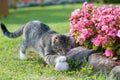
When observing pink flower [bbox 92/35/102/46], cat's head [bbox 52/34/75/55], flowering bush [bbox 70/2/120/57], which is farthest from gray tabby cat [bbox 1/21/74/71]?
pink flower [bbox 92/35/102/46]

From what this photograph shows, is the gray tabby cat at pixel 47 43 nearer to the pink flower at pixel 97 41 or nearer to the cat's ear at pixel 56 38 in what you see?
the cat's ear at pixel 56 38

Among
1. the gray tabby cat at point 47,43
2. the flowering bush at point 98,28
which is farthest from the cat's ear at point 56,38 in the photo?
the flowering bush at point 98,28

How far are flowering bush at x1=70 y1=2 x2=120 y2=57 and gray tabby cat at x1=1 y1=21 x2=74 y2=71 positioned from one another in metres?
0.28

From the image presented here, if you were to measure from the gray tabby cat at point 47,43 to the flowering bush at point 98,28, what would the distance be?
0.28 m

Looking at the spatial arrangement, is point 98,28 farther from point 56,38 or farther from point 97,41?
point 56,38

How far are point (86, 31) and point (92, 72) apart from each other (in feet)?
2.35

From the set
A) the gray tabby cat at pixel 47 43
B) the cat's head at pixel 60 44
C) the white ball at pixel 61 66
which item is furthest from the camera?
the cat's head at pixel 60 44

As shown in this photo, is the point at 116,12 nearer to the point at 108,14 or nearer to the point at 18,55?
the point at 108,14

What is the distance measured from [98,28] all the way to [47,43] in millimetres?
886

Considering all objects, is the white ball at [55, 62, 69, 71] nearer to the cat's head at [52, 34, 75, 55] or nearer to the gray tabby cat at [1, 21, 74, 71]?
the gray tabby cat at [1, 21, 74, 71]

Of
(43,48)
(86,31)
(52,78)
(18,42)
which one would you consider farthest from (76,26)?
(18,42)

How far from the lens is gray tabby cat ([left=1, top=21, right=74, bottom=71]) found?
5378mm

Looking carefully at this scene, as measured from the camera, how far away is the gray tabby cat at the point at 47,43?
17.6 ft

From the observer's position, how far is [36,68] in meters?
5.48
